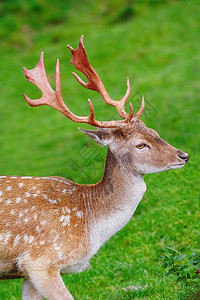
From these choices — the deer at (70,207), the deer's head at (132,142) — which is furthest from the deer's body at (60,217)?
the deer's head at (132,142)

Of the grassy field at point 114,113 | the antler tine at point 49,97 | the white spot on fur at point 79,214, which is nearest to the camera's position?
the white spot on fur at point 79,214

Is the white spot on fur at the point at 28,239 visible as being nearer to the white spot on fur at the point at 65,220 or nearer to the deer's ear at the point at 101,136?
the white spot on fur at the point at 65,220

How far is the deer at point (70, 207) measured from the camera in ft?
14.1

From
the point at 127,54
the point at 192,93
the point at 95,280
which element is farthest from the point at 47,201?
the point at 127,54

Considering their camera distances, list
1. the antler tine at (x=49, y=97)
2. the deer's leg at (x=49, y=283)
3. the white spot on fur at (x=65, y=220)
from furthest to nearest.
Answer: the antler tine at (x=49, y=97) < the white spot on fur at (x=65, y=220) < the deer's leg at (x=49, y=283)

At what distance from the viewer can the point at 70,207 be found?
4.59m

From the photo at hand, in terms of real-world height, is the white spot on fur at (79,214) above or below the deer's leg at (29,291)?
above

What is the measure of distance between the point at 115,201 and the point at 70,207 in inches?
15.3

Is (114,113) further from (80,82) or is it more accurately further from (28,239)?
(28,239)

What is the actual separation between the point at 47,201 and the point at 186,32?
1295cm

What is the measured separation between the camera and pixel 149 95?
12.8 meters

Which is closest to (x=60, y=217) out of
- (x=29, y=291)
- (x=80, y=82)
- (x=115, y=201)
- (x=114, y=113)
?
(x=115, y=201)

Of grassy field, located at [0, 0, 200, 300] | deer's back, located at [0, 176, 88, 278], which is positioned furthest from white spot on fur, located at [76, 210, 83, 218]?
grassy field, located at [0, 0, 200, 300]

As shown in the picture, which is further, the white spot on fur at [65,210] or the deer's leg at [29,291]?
the deer's leg at [29,291]
